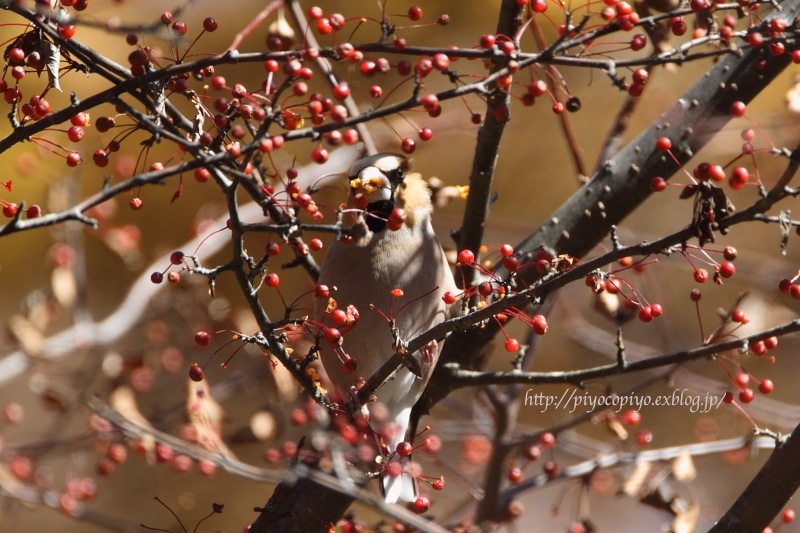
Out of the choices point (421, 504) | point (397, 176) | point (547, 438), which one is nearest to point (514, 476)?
point (547, 438)

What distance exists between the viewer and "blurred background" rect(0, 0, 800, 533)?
3.48m

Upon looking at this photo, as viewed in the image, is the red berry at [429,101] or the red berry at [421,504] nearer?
the red berry at [429,101]

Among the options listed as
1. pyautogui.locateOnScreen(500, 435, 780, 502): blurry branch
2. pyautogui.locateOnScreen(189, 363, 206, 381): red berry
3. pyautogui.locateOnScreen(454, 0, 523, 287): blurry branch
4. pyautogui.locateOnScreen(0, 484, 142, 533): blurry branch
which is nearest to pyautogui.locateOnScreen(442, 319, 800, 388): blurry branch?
pyautogui.locateOnScreen(454, 0, 523, 287): blurry branch

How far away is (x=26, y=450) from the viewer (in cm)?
306

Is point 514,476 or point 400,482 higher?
point 514,476

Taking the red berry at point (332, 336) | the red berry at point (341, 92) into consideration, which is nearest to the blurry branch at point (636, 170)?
the red berry at point (332, 336)

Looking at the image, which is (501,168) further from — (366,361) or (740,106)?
(740,106)

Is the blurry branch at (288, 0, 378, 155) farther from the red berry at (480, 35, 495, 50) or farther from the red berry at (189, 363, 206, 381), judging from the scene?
the red berry at (189, 363, 206, 381)

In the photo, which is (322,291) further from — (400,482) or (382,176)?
(400,482)

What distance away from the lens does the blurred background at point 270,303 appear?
11.4 ft

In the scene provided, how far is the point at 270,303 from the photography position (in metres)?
4.59

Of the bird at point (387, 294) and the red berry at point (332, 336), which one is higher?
the bird at point (387, 294)

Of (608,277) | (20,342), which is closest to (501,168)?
(20,342)

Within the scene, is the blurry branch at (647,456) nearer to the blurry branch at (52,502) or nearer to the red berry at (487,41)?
the blurry branch at (52,502)
